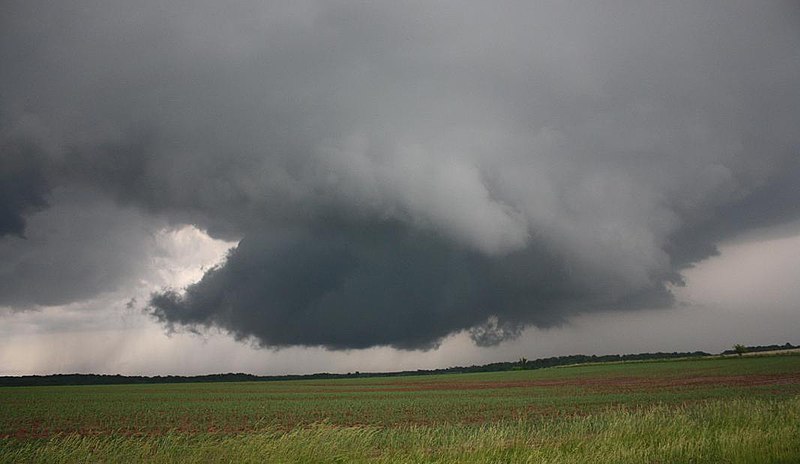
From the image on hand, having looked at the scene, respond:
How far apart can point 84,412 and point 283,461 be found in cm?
5141

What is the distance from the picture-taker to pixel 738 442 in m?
12.2

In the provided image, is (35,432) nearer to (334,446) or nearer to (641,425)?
(334,446)

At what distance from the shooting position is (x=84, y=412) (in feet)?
172

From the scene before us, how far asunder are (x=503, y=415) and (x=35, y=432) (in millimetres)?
33636

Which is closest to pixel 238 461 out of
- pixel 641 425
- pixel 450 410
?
pixel 641 425

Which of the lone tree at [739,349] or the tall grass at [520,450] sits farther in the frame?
the lone tree at [739,349]

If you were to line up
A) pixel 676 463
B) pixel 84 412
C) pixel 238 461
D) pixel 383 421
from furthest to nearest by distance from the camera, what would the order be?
pixel 84 412, pixel 383 421, pixel 238 461, pixel 676 463

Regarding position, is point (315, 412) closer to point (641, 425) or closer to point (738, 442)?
point (641, 425)

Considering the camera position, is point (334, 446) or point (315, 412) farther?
point (315, 412)

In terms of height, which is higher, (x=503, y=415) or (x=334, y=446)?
(x=334, y=446)

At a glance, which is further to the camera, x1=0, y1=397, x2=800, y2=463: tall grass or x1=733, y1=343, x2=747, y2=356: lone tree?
x1=733, y1=343, x2=747, y2=356: lone tree

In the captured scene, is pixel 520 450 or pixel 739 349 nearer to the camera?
pixel 520 450

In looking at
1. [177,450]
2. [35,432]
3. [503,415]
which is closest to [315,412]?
[503,415]

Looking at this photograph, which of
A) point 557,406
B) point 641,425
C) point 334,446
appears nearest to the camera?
point 334,446
